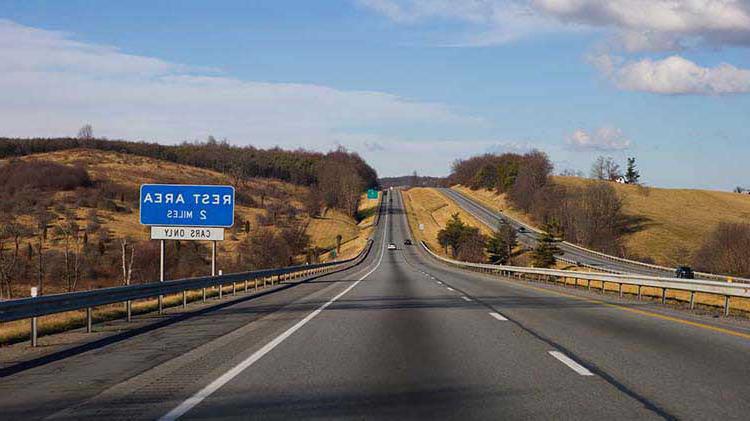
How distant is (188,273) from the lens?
7244 centimetres

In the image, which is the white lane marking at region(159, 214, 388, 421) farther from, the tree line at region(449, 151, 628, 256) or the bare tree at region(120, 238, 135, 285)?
the tree line at region(449, 151, 628, 256)

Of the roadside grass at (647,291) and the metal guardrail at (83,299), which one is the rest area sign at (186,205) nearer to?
the metal guardrail at (83,299)

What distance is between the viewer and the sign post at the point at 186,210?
27891mm

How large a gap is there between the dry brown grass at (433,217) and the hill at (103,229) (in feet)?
45.4

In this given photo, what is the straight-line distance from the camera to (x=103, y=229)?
83562mm

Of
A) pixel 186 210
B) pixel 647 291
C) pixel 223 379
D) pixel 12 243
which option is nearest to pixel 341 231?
pixel 12 243

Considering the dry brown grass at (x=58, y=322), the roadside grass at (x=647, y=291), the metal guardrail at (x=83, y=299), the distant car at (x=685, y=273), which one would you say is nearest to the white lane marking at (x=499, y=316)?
the roadside grass at (x=647, y=291)

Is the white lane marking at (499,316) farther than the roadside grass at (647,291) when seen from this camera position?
No

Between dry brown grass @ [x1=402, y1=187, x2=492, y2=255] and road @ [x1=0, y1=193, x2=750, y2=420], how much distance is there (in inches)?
4309

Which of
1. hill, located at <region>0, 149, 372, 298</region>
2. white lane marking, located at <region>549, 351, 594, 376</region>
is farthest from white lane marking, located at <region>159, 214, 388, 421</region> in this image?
hill, located at <region>0, 149, 372, 298</region>

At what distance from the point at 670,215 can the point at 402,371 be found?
466 ft

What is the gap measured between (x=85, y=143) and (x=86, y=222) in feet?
288

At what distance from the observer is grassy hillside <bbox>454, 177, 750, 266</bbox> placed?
112688mm

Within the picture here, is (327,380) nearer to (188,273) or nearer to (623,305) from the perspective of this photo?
(623,305)
